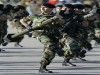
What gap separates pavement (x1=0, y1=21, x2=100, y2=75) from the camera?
38.4ft

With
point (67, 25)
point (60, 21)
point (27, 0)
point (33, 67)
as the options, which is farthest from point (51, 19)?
point (27, 0)

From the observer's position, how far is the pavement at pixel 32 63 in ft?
38.4

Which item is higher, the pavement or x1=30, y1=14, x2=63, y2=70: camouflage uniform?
x1=30, y1=14, x2=63, y2=70: camouflage uniform

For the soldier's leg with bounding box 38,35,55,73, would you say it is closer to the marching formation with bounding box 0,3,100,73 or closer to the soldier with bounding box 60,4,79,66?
the marching formation with bounding box 0,3,100,73

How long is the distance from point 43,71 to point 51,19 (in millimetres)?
1208

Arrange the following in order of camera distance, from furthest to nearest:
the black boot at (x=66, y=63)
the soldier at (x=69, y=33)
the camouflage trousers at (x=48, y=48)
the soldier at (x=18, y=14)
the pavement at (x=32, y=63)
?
the soldier at (x=18, y=14) < the black boot at (x=66, y=63) < the soldier at (x=69, y=33) < the pavement at (x=32, y=63) < the camouflage trousers at (x=48, y=48)

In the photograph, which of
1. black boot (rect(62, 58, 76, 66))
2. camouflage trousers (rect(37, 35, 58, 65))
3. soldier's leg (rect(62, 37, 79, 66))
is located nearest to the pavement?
black boot (rect(62, 58, 76, 66))

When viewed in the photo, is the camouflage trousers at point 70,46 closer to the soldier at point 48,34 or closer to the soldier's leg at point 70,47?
the soldier's leg at point 70,47

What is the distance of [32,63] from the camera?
13305mm

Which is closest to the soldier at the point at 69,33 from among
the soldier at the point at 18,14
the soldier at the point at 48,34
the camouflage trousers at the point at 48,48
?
the soldier at the point at 48,34

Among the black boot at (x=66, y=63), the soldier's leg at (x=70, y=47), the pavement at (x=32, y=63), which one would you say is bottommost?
the pavement at (x=32, y=63)

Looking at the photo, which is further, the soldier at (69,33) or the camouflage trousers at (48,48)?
the soldier at (69,33)

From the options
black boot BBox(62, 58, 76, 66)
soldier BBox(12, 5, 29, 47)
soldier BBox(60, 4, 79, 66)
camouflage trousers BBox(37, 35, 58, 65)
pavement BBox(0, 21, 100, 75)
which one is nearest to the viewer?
camouflage trousers BBox(37, 35, 58, 65)

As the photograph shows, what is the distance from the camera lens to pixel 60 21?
11055 millimetres
